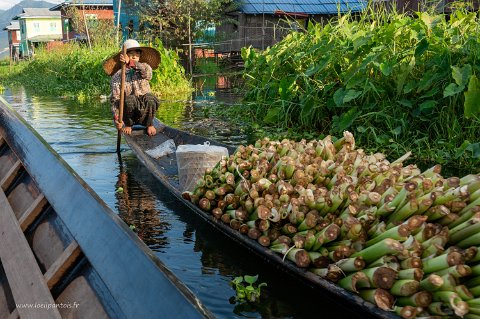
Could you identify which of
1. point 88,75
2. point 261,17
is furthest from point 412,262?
point 261,17

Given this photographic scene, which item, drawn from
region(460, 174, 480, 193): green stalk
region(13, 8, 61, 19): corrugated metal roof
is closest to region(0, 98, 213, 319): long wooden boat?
region(460, 174, 480, 193): green stalk

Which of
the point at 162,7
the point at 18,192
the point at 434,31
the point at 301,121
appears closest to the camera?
the point at 18,192

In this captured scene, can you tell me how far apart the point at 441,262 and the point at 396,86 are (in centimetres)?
578

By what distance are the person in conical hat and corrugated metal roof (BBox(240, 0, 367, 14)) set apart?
60.2ft

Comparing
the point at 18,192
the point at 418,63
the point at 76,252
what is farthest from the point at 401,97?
the point at 76,252

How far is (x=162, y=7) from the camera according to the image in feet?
87.2

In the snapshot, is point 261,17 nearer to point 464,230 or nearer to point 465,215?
point 465,215

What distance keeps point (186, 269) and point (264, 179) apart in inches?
40.9

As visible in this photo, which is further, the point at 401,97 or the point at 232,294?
the point at 401,97

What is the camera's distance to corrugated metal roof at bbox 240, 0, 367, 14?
2636 centimetres

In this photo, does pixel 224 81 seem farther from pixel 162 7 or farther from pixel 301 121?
pixel 301 121

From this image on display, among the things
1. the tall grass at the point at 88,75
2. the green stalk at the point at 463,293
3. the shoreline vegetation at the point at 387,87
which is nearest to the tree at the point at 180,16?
the tall grass at the point at 88,75

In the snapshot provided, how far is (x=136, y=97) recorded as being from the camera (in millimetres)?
8555

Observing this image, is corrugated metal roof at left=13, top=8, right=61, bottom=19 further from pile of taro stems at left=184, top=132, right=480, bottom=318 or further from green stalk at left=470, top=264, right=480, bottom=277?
green stalk at left=470, top=264, right=480, bottom=277
